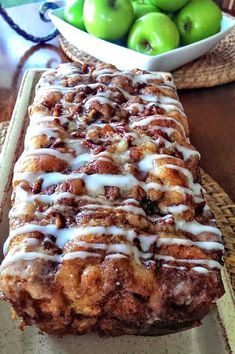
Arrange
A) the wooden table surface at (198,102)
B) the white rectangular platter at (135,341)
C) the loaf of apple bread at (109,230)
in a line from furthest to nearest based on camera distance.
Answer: the wooden table surface at (198,102) < the white rectangular platter at (135,341) < the loaf of apple bread at (109,230)

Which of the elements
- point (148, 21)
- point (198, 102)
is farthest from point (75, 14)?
point (198, 102)

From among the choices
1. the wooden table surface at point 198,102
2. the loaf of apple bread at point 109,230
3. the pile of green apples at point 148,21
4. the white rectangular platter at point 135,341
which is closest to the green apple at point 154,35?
the pile of green apples at point 148,21

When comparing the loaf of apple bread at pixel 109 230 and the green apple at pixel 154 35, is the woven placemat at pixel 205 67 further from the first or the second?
the loaf of apple bread at pixel 109 230

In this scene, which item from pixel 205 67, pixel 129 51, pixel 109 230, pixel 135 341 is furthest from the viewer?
pixel 205 67

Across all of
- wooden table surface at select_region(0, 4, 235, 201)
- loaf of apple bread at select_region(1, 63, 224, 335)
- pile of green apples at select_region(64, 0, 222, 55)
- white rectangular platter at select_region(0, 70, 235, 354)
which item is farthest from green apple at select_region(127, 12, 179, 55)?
white rectangular platter at select_region(0, 70, 235, 354)

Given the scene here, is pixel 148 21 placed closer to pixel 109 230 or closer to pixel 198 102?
pixel 198 102

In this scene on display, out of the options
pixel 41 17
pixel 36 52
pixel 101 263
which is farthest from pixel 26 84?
pixel 101 263
